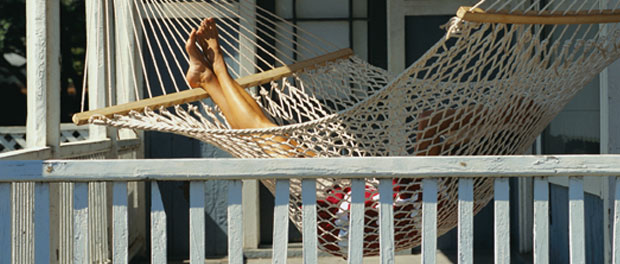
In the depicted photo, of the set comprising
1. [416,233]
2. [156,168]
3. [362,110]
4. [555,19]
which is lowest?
[416,233]

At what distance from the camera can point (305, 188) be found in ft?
5.07

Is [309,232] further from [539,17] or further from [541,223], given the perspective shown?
[539,17]

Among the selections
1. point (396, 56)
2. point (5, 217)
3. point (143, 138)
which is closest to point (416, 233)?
point (5, 217)

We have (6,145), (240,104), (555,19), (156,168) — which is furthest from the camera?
(6,145)

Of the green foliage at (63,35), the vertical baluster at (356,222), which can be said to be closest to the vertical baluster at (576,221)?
the vertical baluster at (356,222)

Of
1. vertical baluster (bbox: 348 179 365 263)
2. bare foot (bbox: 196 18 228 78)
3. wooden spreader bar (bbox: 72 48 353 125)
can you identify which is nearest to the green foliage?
wooden spreader bar (bbox: 72 48 353 125)

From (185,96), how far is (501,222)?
1.86 m

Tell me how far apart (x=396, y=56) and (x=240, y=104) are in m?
1.74

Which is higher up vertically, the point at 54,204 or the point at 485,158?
the point at 485,158

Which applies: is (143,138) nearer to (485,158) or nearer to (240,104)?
(240,104)

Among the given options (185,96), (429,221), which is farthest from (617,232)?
(185,96)

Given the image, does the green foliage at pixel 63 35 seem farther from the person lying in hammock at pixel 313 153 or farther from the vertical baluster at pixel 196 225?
the vertical baluster at pixel 196 225

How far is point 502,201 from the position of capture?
155cm

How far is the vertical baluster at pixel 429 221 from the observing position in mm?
1531
